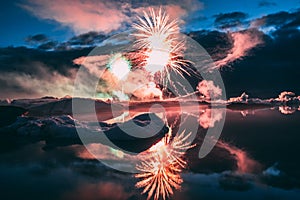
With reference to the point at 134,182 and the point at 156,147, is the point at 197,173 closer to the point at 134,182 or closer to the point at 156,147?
the point at 134,182

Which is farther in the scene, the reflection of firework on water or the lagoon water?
the reflection of firework on water

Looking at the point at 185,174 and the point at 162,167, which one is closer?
the point at 185,174

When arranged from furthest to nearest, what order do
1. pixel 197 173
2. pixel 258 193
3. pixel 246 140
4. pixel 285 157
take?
pixel 246 140 < pixel 285 157 < pixel 197 173 < pixel 258 193

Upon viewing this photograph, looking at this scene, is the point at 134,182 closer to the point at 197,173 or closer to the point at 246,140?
the point at 197,173

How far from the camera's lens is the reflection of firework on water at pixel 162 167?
10562mm

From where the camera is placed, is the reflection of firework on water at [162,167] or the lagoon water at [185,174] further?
the reflection of firework on water at [162,167]

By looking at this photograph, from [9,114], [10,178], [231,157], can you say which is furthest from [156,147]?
[9,114]

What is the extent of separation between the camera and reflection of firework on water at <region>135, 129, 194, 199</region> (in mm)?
10562

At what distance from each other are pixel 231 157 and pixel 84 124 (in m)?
15.4

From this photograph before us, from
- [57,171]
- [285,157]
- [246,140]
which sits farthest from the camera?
[246,140]

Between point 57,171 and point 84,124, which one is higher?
point 84,124

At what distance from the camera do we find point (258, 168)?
13.3 meters

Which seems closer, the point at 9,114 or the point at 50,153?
the point at 50,153

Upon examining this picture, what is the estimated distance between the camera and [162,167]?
1372cm
